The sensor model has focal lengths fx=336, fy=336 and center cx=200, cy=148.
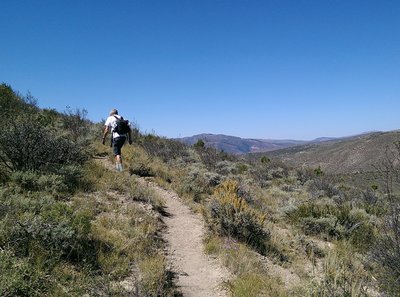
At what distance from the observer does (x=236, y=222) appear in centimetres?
759

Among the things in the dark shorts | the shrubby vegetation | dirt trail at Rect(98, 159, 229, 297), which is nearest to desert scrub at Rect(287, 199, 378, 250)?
dirt trail at Rect(98, 159, 229, 297)

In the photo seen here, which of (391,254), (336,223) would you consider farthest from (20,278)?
(336,223)

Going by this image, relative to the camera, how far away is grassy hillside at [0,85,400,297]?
454cm

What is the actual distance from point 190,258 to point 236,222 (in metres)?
1.53

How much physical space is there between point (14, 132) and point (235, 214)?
582 cm

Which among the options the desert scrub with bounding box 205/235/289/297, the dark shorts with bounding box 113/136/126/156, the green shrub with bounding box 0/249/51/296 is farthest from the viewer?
the dark shorts with bounding box 113/136/126/156

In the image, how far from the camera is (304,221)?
32.0ft

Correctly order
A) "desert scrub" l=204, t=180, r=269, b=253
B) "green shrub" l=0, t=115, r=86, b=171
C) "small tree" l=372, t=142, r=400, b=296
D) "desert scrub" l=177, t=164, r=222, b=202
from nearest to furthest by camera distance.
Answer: "small tree" l=372, t=142, r=400, b=296 < "desert scrub" l=204, t=180, r=269, b=253 < "green shrub" l=0, t=115, r=86, b=171 < "desert scrub" l=177, t=164, r=222, b=202

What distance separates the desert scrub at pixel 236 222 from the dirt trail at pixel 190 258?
44cm

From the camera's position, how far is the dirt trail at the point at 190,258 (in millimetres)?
5387

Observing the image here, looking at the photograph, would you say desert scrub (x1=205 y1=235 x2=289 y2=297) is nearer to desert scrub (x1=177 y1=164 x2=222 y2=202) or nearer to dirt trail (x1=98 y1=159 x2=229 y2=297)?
dirt trail (x1=98 y1=159 x2=229 y2=297)

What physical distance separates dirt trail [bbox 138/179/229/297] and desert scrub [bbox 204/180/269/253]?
1.44ft

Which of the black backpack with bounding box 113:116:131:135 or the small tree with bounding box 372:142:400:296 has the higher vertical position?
the black backpack with bounding box 113:116:131:135

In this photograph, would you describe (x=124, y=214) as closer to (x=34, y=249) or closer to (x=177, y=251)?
(x=177, y=251)
